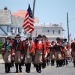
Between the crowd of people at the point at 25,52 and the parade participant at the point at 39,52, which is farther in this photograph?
the parade participant at the point at 39,52

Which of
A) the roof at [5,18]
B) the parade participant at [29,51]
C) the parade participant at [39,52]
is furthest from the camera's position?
the roof at [5,18]

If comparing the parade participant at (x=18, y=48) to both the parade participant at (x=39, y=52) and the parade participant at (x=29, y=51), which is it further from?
the parade participant at (x=39, y=52)

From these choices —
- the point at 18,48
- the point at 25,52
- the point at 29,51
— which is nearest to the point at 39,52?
the point at 29,51

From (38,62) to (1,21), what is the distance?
53.4m

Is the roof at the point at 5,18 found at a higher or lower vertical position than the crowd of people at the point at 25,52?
higher

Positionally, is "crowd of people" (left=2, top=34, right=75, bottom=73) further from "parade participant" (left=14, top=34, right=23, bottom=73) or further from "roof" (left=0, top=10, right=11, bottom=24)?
"roof" (left=0, top=10, right=11, bottom=24)

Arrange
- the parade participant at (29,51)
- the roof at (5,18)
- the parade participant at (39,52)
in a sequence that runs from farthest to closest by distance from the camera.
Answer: the roof at (5,18)
the parade participant at (39,52)
the parade participant at (29,51)

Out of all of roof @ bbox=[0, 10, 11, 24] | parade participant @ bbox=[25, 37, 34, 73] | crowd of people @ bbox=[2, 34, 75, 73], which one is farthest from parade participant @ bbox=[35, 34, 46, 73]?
roof @ bbox=[0, 10, 11, 24]

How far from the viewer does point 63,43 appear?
23797 mm

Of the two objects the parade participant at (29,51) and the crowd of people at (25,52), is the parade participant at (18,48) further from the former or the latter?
the parade participant at (29,51)

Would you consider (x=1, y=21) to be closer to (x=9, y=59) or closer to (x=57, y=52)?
(x=57, y=52)

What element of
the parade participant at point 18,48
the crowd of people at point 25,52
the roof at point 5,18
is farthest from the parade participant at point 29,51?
the roof at point 5,18

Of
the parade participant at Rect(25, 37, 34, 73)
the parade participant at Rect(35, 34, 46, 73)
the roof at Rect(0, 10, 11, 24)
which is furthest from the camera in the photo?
the roof at Rect(0, 10, 11, 24)

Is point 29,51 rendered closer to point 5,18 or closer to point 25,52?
point 25,52
